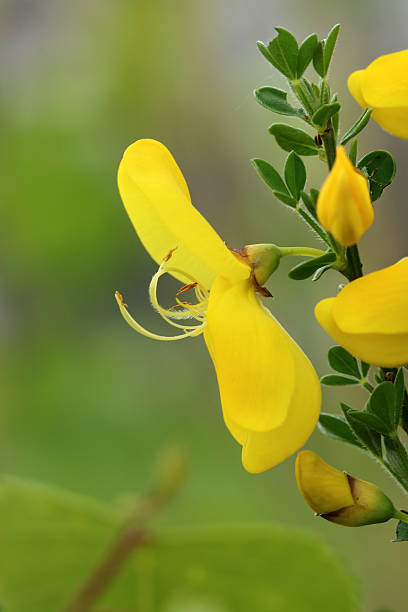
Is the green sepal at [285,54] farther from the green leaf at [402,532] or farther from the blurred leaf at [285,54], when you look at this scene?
the green leaf at [402,532]

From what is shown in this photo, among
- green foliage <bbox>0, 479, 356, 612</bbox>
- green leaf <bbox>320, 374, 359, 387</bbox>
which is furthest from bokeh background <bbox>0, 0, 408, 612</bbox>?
green leaf <bbox>320, 374, 359, 387</bbox>

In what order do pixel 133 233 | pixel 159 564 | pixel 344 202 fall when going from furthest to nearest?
pixel 133 233 → pixel 159 564 → pixel 344 202

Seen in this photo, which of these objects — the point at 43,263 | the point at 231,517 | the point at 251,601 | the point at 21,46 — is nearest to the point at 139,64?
the point at 21,46

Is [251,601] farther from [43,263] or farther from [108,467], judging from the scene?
[43,263]

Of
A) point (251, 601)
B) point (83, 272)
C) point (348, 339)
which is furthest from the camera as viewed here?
point (83, 272)

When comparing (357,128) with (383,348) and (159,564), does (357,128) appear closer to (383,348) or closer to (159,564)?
(383,348)

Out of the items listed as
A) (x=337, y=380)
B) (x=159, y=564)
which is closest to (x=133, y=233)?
(x=159, y=564)

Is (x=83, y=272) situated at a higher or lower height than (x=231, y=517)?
higher

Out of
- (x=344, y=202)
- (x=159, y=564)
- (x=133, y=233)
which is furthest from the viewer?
Answer: (x=133, y=233)
